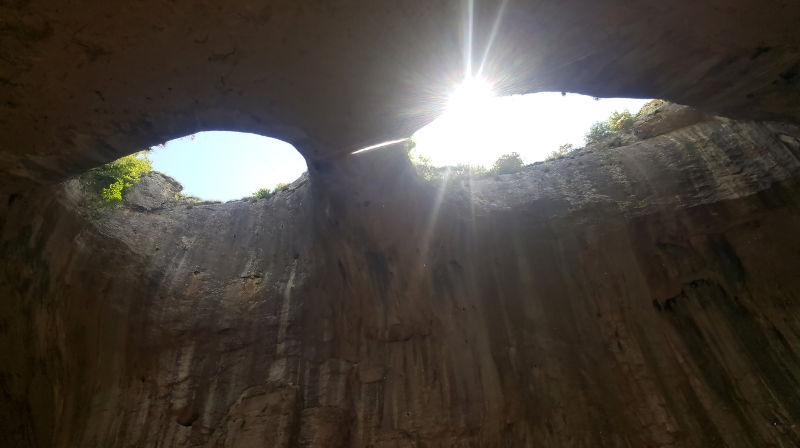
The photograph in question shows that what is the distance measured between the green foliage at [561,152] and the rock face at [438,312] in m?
0.74

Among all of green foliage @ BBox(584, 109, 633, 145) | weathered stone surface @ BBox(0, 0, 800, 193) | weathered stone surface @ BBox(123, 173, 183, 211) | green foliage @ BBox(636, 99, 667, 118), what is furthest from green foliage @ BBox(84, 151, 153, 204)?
green foliage @ BBox(636, 99, 667, 118)

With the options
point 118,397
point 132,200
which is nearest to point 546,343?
point 118,397

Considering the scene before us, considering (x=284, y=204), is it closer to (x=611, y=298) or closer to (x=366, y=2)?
(x=366, y=2)

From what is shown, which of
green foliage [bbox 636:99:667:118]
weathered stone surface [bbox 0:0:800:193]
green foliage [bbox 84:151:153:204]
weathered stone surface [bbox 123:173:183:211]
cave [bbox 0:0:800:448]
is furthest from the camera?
green foliage [bbox 636:99:667:118]

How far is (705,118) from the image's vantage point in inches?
400

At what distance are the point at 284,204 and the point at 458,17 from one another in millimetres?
7927

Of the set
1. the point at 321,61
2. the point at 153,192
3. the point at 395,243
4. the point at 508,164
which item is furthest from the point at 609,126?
the point at 153,192

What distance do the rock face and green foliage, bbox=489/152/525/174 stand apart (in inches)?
53.1

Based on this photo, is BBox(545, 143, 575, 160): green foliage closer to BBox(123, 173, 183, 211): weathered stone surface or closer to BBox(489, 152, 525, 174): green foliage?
BBox(489, 152, 525, 174): green foliage

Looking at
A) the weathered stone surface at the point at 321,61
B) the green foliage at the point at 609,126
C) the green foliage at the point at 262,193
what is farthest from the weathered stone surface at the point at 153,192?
the green foliage at the point at 609,126

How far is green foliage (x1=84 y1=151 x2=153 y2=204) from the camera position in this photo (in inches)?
370

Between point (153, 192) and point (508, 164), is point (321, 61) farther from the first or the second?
point (153, 192)

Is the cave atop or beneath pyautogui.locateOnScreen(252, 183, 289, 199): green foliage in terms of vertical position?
beneath

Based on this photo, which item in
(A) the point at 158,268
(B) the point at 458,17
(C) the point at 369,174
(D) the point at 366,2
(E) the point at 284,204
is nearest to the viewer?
(D) the point at 366,2
